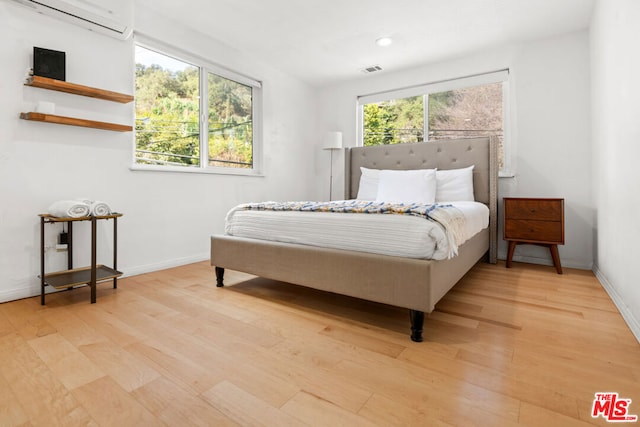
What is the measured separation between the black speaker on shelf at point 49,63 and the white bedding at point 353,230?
4.86ft

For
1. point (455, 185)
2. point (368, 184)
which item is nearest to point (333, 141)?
point (368, 184)

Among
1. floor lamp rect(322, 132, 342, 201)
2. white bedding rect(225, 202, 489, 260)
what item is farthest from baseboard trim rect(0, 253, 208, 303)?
floor lamp rect(322, 132, 342, 201)

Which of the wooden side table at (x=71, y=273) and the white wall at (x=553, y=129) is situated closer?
the wooden side table at (x=71, y=273)

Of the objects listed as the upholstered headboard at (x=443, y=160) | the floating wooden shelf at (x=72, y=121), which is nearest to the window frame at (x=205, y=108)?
the floating wooden shelf at (x=72, y=121)

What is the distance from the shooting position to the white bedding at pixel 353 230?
5.03 feet

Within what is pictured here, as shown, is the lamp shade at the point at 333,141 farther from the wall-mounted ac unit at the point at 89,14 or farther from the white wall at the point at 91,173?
the wall-mounted ac unit at the point at 89,14

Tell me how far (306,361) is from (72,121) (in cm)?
223

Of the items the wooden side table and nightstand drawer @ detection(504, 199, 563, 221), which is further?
nightstand drawer @ detection(504, 199, 563, 221)

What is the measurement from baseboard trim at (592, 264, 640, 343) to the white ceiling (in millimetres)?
2164

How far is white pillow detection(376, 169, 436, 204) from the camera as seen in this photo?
121 inches

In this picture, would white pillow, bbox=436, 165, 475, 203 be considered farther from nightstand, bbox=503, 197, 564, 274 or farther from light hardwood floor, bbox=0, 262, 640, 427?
light hardwood floor, bbox=0, 262, 640, 427

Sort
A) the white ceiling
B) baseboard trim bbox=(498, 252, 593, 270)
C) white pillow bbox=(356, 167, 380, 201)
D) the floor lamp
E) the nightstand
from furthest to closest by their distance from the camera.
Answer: the floor lamp → white pillow bbox=(356, 167, 380, 201) → baseboard trim bbox=(498, 252, 593, 270) → the nightstand → the white ceiling

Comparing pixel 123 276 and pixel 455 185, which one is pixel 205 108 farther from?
pixel 455 185

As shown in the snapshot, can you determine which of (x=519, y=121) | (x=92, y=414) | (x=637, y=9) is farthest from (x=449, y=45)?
(x=92, y=414)
